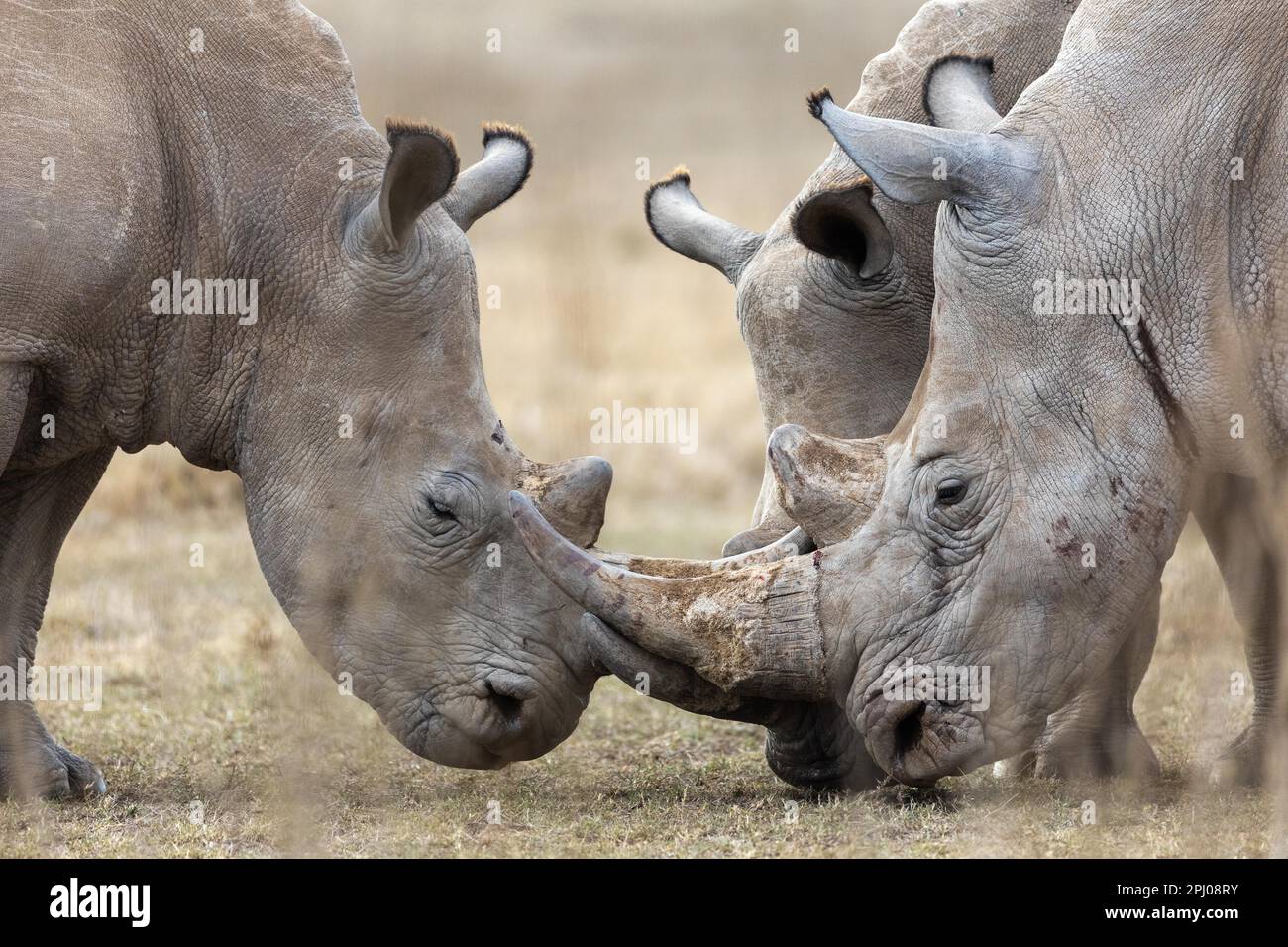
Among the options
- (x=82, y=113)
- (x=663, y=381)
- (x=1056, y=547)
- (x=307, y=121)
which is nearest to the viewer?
(x=1056, y=547)

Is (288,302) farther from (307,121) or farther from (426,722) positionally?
(426,722)

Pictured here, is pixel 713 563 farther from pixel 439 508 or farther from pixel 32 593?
pixel 32 593

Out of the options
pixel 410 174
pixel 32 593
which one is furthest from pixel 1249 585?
pixel 32 593

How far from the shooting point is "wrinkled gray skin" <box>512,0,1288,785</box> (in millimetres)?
5934

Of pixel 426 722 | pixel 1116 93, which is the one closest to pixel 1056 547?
pixel 1116 93

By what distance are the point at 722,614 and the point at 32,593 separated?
3.01 m

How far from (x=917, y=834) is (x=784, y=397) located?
1.82m

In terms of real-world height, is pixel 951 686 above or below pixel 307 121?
below

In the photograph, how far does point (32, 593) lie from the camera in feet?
24.6

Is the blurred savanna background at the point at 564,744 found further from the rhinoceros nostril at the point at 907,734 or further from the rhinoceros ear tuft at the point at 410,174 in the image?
the rhinoceros ear tuft at the point at 410,174

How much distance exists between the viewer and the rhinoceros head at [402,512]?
6.60m

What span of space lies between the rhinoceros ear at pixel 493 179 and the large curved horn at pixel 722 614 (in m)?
1.61

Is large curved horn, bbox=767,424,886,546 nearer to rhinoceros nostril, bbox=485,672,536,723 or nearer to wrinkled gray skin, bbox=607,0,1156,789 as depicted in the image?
wrinkled gray skin, bbox=607,0,1156,789

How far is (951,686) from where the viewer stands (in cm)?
594
